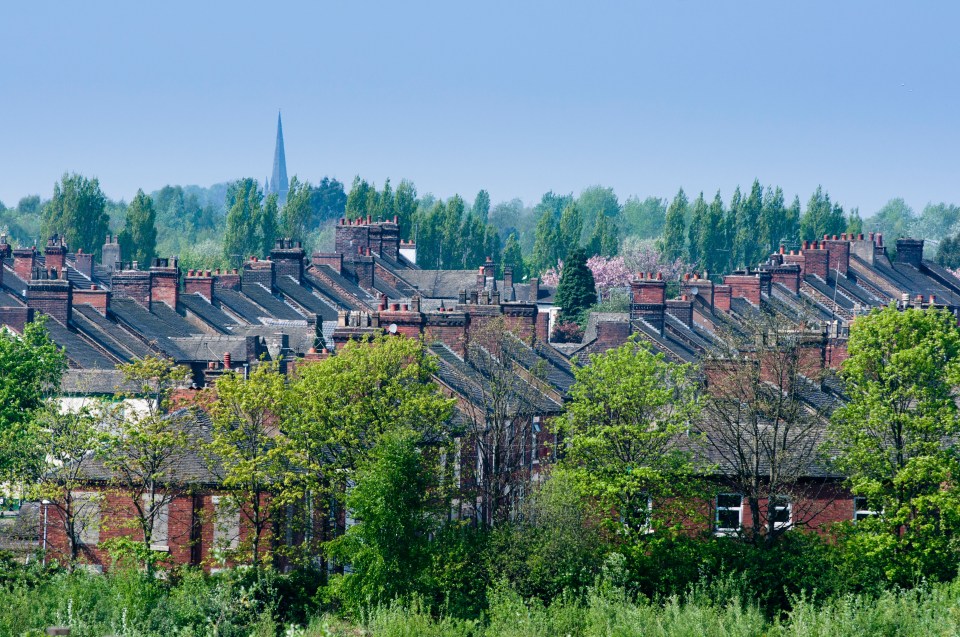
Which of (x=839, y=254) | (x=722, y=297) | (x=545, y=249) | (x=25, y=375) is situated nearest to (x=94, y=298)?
(x=25, y=375)

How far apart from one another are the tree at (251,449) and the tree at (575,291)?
57.9 meters

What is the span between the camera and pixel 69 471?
3756 centimetres

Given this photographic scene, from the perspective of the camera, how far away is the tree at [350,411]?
36.9 m

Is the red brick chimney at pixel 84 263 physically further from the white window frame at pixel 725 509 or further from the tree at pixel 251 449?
the white window frame at pixel 725 509

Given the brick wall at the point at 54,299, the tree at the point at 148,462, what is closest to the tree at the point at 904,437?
the tree at the point at 148,462

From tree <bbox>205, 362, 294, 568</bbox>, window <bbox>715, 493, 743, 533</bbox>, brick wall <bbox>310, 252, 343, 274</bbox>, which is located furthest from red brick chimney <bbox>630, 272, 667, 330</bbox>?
brick wall <bbox>310, 252, 343, 274</bbox>

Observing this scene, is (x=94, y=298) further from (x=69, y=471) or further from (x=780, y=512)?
(x=780, y=512)

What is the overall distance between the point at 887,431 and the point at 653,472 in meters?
5.71

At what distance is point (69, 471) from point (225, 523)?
13.4 feet

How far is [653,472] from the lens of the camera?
36.2 m

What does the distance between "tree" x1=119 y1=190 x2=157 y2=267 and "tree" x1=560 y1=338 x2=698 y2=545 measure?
98013mm

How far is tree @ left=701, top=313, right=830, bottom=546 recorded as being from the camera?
37062 mm

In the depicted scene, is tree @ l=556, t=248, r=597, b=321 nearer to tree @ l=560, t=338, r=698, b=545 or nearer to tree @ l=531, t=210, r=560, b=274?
tree @ l=531, t=210, r=560, b=274

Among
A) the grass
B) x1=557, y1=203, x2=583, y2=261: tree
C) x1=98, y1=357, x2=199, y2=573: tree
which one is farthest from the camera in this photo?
x1=557, y1=203, x2=583, y2=261: tree
